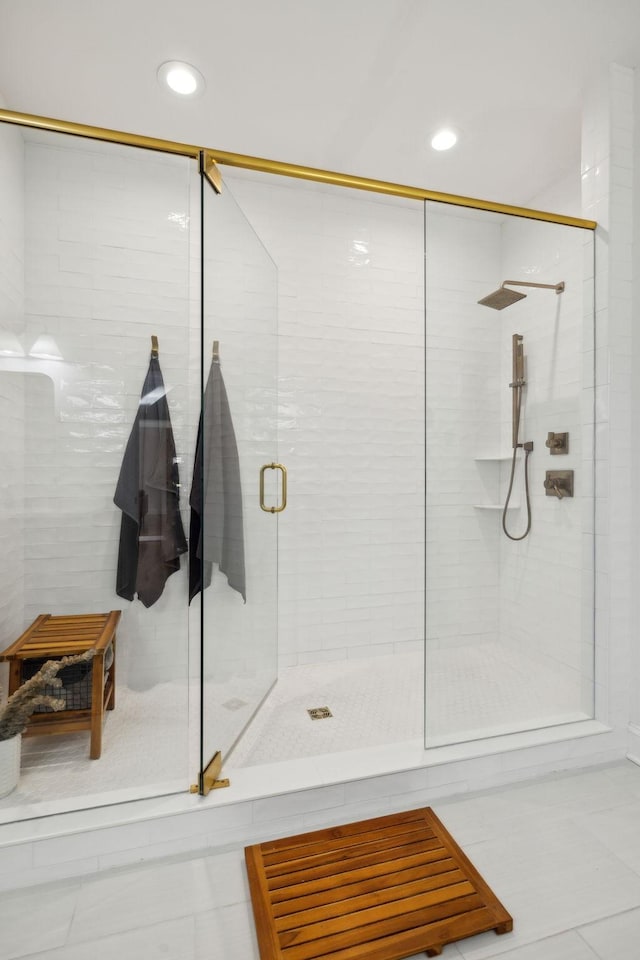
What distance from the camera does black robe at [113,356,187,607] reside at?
5.76ft

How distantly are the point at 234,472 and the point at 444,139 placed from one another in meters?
1.91

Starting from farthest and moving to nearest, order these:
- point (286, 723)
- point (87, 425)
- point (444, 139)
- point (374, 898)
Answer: point (444, 139) → point (286, 723) → point (87, 425) → point (374, 898)

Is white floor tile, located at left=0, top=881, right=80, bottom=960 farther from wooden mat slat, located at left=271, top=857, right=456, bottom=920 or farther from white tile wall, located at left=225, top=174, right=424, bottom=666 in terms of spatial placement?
white tile wall, located at left=225, top=174, right=424, bottom=666

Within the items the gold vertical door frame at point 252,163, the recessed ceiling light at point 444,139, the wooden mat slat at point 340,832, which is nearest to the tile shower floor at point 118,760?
the wooden mat slat at point 340,832

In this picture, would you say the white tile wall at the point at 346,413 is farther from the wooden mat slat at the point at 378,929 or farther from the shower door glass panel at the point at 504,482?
the wooden mat slat at the point at 378,929

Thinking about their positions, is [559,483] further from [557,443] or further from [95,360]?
[95,360]

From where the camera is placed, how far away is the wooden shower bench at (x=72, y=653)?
1628 mm

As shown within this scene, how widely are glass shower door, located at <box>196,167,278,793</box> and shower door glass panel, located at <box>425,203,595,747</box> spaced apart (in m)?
0.71

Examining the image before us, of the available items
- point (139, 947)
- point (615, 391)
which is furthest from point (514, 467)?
point (139, 947)

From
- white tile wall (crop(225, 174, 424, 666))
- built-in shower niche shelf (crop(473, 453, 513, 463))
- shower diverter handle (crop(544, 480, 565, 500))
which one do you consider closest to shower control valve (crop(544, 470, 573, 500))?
shower diverter handle (crop(544, 480, 565, 500))

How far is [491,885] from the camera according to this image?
1.40 metres

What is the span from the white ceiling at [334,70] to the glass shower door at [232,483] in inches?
24.4

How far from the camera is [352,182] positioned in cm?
188

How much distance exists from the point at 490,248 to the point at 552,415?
2.28ft
